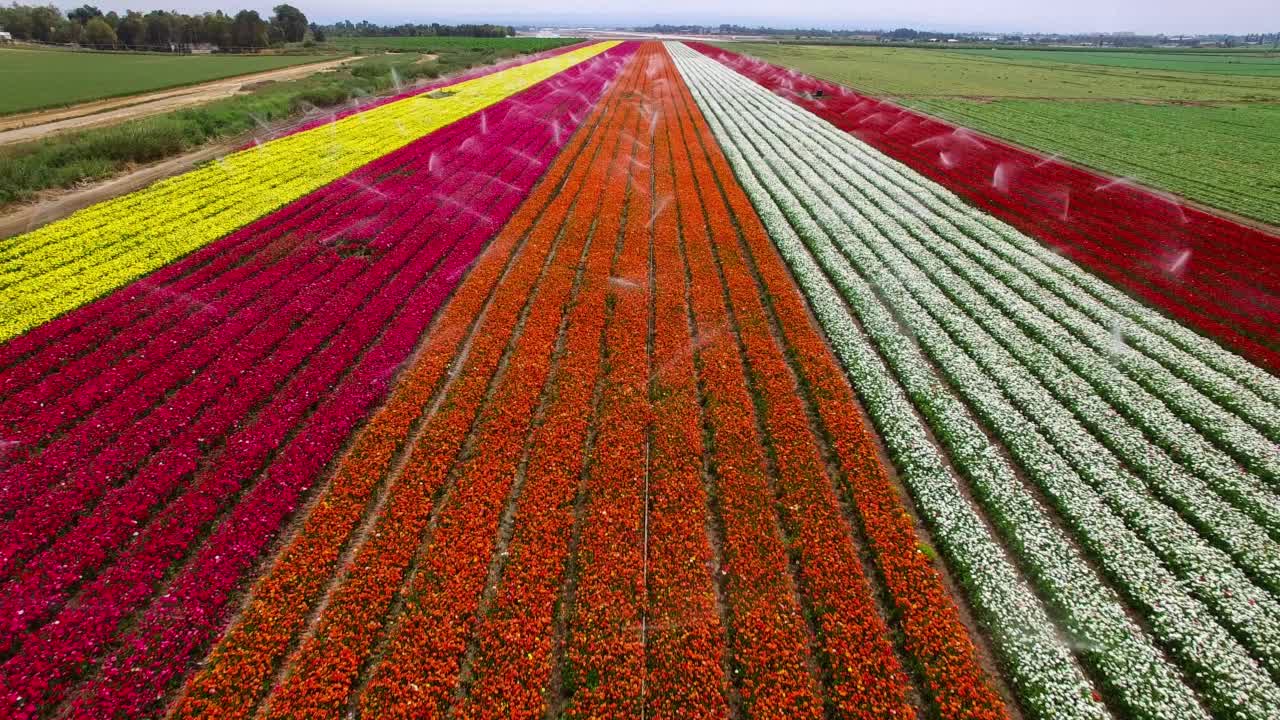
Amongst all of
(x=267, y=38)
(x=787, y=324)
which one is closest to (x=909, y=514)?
(x=787, y=324)

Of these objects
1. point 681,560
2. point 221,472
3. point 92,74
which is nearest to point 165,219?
point 221,472

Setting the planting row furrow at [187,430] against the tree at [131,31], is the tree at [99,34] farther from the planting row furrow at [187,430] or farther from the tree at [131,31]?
the planting row furrow at [187,430]

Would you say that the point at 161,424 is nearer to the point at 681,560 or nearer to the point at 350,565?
the point at 350,565

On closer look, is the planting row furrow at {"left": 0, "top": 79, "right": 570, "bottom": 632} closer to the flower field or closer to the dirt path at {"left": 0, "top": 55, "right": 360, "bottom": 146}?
the flower field

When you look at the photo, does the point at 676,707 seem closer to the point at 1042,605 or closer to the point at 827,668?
the point at 827,668

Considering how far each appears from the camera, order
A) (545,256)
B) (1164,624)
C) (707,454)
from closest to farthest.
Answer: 1. (1164,624)
2. (707,454)
3. (545,256)
